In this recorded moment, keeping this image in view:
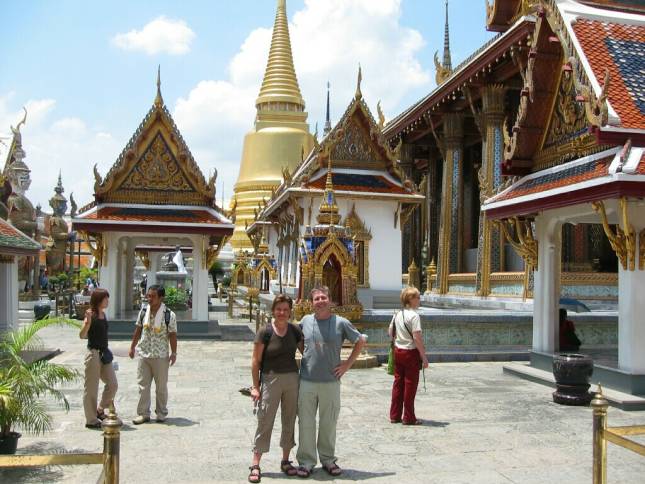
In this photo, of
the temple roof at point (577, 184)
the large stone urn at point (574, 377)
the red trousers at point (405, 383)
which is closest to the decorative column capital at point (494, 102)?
the temple roof at point (577, 184)

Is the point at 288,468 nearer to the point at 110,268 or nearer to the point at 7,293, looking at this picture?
the point at 7,293

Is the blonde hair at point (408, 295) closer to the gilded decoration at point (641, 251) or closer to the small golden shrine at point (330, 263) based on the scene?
the gilded decoration at point (641, 251)

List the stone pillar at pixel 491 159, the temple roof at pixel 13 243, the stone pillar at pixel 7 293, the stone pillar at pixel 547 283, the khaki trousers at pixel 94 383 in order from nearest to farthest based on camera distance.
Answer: the khaki trousers at pixel 94 383 → the stone pillar at pixel 547 283 → the temple roof at pixel 13 243 → the stone pillar at pixel 7 293 → the stone pillar at pixel 491 159

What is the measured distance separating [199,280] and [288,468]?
11.9 m

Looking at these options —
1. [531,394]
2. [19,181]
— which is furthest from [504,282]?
[19,181]

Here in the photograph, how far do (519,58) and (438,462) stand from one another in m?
14.1

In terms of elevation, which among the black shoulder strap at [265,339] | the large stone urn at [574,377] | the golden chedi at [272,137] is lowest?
the large stone urn at [574,377]

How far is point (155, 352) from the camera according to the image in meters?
7.82

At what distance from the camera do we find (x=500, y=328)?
14.1 m

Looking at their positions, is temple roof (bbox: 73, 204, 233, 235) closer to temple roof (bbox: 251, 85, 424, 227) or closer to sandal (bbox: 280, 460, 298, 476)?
temple roof (bbox: 251, 85, 424, 227)

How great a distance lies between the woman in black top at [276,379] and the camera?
5812mm

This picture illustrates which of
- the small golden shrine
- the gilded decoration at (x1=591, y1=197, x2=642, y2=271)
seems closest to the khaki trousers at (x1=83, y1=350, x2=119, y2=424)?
the small golden shrine

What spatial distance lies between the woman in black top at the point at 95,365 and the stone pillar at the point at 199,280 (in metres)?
9.50

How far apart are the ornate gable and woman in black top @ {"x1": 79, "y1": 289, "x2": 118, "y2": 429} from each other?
9780mm
